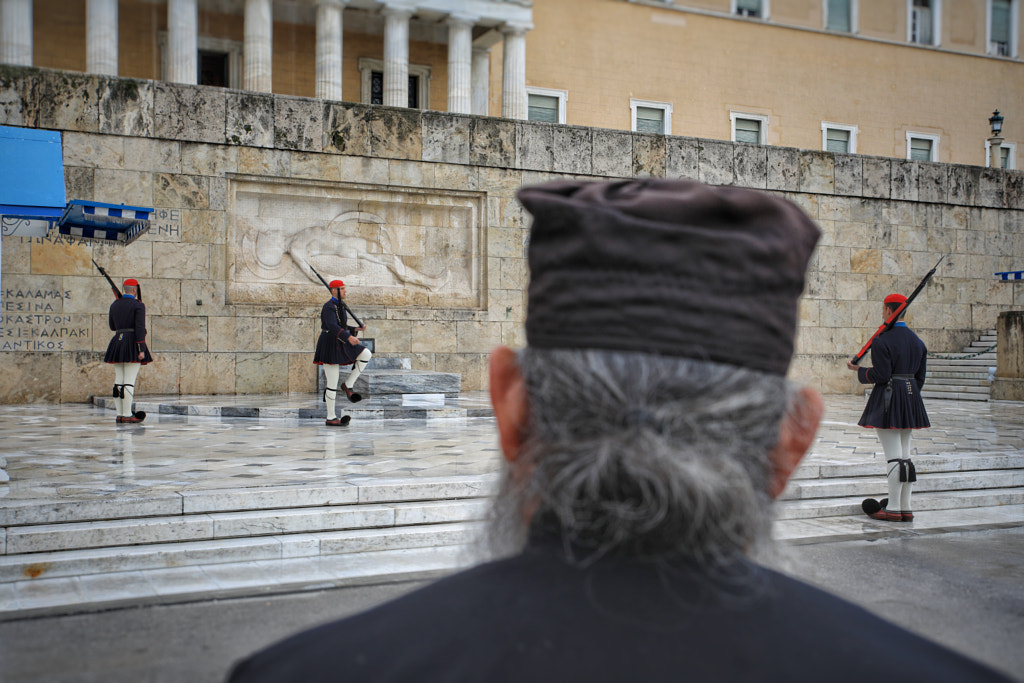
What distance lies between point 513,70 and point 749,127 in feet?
34.3

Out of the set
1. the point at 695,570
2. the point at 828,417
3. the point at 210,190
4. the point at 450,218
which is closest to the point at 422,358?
the point at 450,218

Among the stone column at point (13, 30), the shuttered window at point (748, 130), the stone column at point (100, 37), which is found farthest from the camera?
the shuttered window at point (748, 130)

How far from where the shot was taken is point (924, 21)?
126ft

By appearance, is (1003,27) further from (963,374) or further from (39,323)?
(39,323)

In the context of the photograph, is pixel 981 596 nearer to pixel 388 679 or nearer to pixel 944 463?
pixel 944 463

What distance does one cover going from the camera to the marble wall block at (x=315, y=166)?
15922 millimetres

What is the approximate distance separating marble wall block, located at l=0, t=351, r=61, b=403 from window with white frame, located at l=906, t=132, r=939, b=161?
34166 millimetres

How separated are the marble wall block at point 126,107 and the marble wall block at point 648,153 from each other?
892cm

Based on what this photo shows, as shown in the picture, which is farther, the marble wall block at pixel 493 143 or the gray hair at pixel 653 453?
the marble wall block at pixel 493 143

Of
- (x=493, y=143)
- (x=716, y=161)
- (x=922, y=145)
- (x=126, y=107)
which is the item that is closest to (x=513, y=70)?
(x=716, y=161)

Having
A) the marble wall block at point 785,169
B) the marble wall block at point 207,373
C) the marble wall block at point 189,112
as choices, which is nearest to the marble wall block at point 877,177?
the marble wall block at point 785,169

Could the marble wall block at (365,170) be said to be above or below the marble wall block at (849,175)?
below

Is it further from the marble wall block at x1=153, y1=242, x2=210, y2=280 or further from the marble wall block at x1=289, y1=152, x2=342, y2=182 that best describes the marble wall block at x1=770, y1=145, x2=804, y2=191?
the marble wall block at x1=153, y1=242, x2=210, y2=280

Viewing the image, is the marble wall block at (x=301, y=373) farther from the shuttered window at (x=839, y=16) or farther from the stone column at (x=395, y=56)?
the shuttered window at (x=839, y=16)
